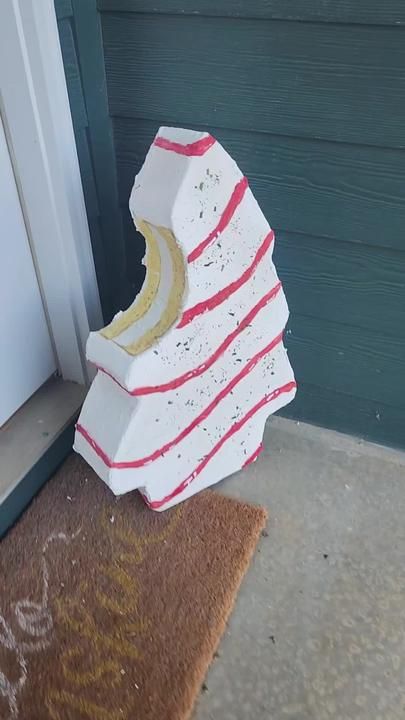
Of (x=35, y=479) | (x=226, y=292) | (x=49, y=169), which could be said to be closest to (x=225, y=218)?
(x=226, y=292)

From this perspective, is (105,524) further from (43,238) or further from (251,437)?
(43,238)

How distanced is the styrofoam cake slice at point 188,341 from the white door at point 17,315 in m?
0.22

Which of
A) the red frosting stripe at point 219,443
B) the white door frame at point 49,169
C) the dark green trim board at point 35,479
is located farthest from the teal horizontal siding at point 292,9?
the dark green trim board at point 35,479

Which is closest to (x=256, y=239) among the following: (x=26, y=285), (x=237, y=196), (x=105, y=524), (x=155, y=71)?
(x=237, y=196)

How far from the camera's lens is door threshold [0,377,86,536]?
123cm

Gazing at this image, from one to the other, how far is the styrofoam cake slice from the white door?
0.22 m

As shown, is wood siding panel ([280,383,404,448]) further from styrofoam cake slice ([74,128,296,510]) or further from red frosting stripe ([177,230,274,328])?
red frosting stripe ([177,230,274,328])

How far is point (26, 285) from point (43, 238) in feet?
0.31

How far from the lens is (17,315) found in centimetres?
127

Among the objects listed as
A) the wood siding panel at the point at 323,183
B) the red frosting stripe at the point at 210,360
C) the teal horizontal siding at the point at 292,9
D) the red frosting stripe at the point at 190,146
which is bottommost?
the red frosting stripe at the point at 210,360

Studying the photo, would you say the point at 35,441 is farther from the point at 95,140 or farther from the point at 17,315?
the point at 95,140

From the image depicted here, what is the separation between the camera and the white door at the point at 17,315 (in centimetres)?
118

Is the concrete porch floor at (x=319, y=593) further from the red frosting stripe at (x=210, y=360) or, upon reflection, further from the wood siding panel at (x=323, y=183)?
the wood siding panel at (x=323, y=183)

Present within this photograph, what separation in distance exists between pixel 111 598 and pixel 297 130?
2.55 ft
